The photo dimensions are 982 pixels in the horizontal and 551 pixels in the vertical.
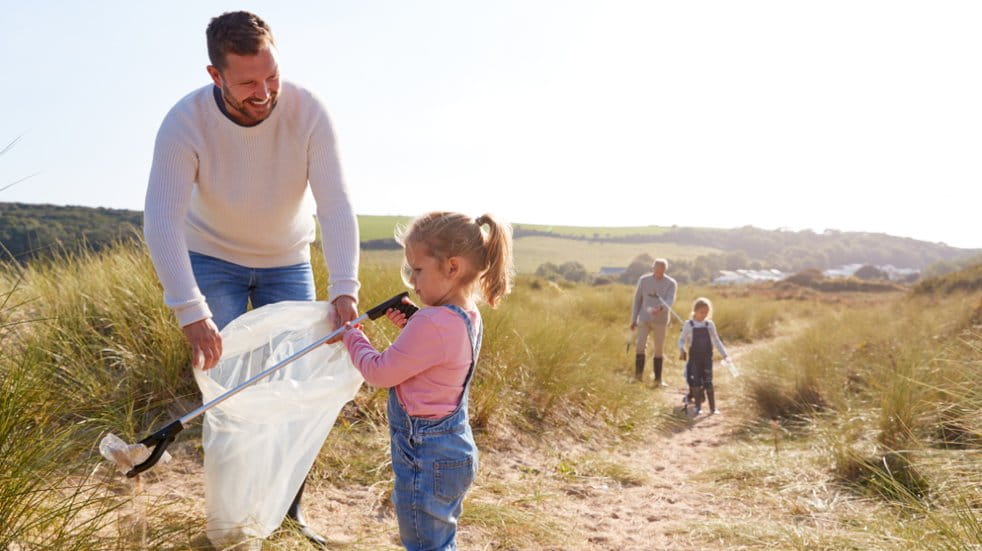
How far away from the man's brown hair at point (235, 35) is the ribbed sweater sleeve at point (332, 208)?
44 centimetres

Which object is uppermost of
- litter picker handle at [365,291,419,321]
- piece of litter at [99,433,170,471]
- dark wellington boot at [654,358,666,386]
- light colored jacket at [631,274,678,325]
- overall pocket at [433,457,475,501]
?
litter picker handle at [365,291,419,321]

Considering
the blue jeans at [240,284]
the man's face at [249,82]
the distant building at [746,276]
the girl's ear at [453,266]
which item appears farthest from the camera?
the distant building at [746,276]

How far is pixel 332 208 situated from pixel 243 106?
19.3 inches

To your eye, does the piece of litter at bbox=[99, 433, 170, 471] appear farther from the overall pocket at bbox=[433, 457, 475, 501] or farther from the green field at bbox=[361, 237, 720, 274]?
the green field at bbox=[361, 237, 720, 274]

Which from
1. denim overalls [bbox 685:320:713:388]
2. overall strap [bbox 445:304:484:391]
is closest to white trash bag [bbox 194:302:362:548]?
overall strap [bbox 445:304:484:391]

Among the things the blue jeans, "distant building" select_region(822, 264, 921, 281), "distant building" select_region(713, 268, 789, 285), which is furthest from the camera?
"distant building" select_region(713, 268, 789, 285)

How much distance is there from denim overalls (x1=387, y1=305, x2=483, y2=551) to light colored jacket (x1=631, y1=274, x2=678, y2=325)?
729cm

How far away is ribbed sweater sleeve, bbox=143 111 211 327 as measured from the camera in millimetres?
2484

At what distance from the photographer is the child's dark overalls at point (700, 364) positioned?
767 centimetres

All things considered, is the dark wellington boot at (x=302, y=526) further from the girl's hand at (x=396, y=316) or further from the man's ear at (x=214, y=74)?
the man's ear at (x=214, y=74)

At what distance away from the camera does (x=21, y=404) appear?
8.14 ft

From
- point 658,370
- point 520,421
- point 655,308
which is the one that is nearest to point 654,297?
point 655,308

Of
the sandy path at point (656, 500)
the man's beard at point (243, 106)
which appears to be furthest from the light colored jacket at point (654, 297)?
the man's beard at point (243, 106)

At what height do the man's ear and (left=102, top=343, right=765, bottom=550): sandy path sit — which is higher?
the man's ear
